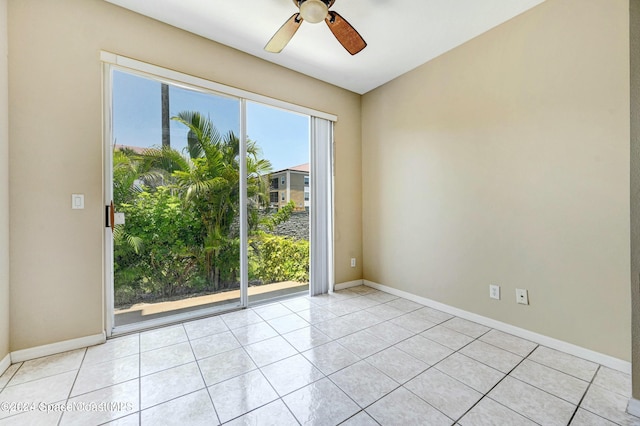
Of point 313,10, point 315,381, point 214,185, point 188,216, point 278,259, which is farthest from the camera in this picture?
point 278,259

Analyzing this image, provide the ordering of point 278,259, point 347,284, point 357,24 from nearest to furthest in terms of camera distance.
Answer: point 357,24, point 278,259, point 347,284

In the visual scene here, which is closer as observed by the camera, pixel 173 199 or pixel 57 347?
pixel 57 347

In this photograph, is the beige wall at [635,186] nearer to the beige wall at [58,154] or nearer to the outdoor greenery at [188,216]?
the outdoor greenery at [188,216]

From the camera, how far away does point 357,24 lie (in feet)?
7.73

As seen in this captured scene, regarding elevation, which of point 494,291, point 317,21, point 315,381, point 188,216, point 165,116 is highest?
point 317,21

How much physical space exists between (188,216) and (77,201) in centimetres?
83

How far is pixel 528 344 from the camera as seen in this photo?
6.98ft

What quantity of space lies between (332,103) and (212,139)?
164cm

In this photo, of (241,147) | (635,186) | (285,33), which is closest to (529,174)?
(635,186)

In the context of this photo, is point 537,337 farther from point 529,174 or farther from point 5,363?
point 5,363

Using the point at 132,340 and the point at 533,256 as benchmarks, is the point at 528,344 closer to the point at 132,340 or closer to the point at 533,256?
the point at 533,256

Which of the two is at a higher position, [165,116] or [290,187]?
[165,116]

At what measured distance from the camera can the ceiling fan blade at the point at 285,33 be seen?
193 centimetres

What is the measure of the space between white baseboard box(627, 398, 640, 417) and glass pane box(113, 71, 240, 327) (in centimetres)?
294
